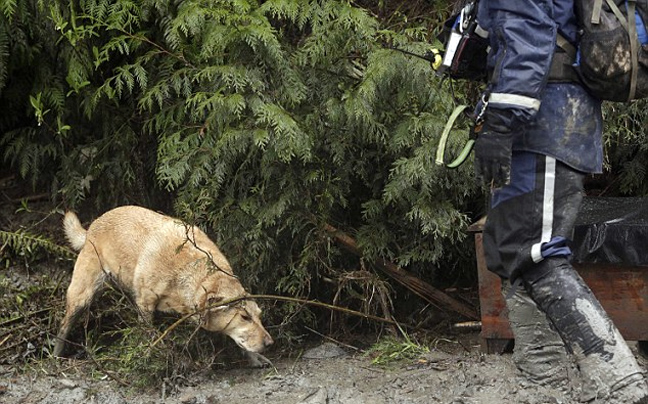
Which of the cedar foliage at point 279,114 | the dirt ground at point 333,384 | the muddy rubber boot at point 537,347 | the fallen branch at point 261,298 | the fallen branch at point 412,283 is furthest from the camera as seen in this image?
the fallen branch at point 412,283

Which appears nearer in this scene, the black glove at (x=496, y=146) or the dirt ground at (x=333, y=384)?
the black glove at (x=496, y=146)

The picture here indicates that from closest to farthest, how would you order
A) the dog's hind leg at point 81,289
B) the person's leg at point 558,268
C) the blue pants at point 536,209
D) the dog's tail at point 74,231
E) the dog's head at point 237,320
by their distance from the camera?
the person's leg at point 558,268 → the blue pants at point 536,209 → the dog's head at point 237,320 → the dog's hind leg at point 81,289 → the dog's tail at point 74,231

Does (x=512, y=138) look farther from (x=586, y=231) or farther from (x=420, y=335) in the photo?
(x=420, y=335)

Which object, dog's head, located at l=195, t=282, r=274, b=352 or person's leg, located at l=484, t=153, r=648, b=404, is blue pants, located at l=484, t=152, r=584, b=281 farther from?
dog's head, located at l=195, t=282, r=274, b=352

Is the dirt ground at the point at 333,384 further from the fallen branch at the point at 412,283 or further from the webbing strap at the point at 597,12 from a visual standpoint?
the webbing strap at the point at 597,12

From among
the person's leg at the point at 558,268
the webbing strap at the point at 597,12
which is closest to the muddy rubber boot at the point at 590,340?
the person's leg at the point at 558,268

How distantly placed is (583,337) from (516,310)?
806 mm

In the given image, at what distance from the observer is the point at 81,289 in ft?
21.4

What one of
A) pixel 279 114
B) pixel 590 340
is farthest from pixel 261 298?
pixel 590 340

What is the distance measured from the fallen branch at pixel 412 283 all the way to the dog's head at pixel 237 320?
Answer: 0.77 meters

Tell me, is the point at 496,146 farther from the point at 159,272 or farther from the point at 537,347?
the point at 159,272

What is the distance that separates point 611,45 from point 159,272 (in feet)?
11.4

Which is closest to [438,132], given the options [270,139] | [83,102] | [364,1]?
[270,139]

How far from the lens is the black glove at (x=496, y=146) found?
3.78 meters
